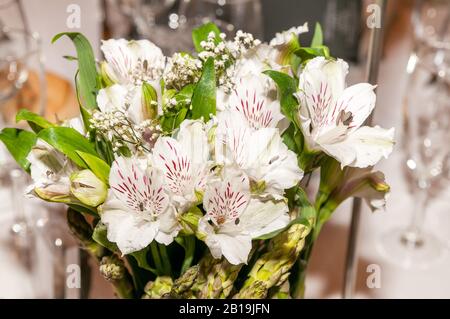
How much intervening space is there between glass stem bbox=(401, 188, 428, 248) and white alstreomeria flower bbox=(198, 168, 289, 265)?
549 mm

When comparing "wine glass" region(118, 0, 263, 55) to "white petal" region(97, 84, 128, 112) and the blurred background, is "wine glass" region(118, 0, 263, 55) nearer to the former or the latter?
the blurred background

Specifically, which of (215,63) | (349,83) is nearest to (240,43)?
(215,63)

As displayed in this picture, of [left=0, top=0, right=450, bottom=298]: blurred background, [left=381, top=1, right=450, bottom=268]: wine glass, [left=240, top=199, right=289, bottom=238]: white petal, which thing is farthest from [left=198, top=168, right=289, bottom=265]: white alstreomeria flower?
[left=381, top=1, right=450, bottom=268]: wine glass

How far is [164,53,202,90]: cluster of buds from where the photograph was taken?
1.89ft

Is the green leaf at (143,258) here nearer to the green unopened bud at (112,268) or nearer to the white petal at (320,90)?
the green unopened bud at (112,268)

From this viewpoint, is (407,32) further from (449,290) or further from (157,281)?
(157,281)

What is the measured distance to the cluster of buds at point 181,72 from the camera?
58 cm

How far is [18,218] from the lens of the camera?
3.45 feet

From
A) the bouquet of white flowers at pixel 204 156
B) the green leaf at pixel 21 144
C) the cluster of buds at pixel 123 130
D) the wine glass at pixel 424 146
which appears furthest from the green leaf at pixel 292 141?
the wine glass at pixel 424 146

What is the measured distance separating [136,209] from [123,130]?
0.06 metres

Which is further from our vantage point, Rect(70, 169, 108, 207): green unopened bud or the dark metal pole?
the dark metal pole

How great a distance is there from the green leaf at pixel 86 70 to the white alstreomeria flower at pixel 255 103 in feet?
0.42

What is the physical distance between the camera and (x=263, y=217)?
55 cm
